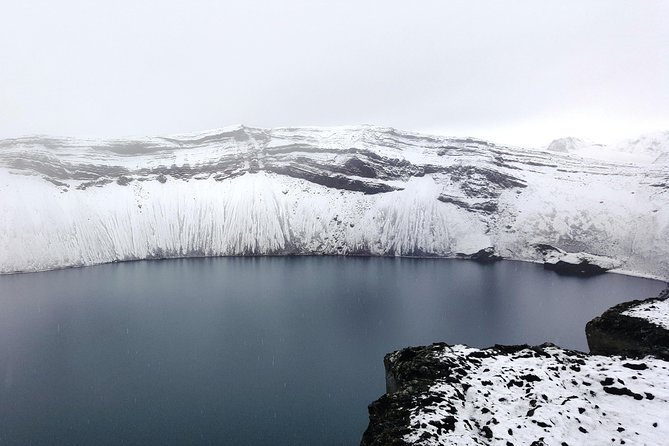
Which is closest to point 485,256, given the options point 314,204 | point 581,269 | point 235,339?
point 581,269

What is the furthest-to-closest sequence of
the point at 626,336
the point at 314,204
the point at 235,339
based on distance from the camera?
1. the point at 314,204
2. the point at 235,339
3. the point at 626,336

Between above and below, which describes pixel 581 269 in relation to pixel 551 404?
below

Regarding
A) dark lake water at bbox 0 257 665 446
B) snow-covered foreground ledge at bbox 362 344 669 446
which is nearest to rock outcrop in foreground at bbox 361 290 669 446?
snow-covered foreground ledge at bbox 362 344 669 446

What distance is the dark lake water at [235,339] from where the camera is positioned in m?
32.7

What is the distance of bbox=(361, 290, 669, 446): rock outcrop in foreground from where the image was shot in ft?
50.1

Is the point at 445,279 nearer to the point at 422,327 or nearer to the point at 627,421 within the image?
the point at 422,327

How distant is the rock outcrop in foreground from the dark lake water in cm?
1348

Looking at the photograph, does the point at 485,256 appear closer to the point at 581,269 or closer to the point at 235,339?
the point at 581,269

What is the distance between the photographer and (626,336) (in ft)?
92.3

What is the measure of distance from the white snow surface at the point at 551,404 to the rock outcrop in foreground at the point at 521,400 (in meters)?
0.04

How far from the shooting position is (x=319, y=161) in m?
194

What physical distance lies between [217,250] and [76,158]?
272ft

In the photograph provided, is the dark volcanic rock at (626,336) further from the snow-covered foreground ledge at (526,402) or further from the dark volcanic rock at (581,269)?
the dark volcanic rock at (581,269)

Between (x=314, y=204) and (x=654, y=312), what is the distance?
5829 inches
